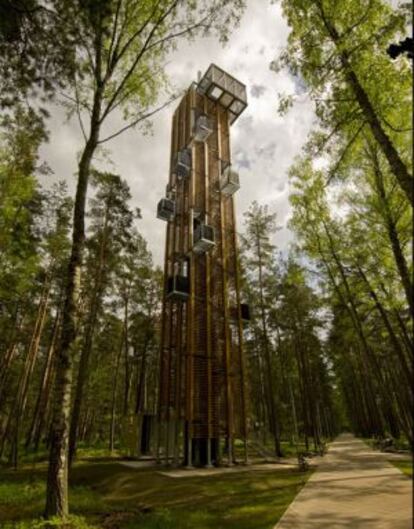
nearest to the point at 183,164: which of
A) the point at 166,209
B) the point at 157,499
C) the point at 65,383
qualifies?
the point at 166,209

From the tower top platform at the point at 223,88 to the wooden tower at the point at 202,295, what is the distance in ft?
0.20

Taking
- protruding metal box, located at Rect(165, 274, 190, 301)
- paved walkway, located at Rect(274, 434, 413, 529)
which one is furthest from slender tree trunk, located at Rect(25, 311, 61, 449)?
paved walkway, located at Rect(274, 434, 413, 529)

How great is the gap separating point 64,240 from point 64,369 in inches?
564

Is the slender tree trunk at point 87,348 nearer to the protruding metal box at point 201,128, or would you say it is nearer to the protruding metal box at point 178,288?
the protruding metal box at point 178,288

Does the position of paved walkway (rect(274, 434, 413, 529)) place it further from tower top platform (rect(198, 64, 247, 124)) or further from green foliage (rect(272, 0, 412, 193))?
tower top platform (rect(198, 64, 247, 124))

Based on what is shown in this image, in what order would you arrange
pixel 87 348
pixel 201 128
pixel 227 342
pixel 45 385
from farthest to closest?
1. pixel 45 385
2. pixel 201 128
3. pixel 227 342
4. pixel 87 348

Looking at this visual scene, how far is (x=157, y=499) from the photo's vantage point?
8.64m

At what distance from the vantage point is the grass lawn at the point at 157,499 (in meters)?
6.37

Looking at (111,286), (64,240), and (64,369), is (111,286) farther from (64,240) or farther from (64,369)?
(64,369)

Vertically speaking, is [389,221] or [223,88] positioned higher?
[223,88]

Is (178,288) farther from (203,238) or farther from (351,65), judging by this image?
(351,65)

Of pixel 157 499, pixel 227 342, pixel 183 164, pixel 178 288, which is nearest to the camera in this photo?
pixel 157 499

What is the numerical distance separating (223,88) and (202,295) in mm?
13087

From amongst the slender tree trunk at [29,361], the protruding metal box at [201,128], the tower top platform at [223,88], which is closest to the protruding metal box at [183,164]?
the protruding metal box at [201,128]
